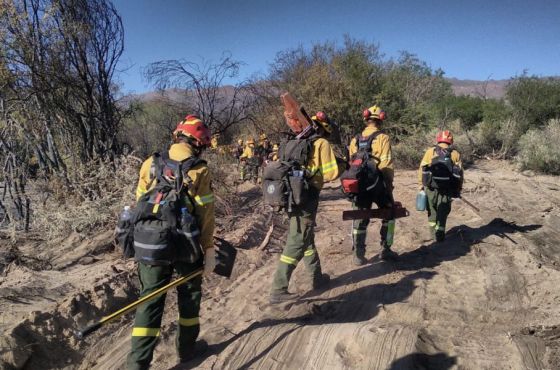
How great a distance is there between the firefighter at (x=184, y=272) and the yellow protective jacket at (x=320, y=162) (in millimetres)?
1519

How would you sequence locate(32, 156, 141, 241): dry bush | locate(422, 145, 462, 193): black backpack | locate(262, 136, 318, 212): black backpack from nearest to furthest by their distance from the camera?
locate(262, 136, 318, 212): black backpack
locate(422, 145, 462, 193): black backpack
locate(32, 156, 141, 241): dry bush

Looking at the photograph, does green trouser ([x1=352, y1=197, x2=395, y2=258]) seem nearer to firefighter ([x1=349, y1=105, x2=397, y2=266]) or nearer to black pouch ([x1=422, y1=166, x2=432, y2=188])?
firefighter ([x1=349, y1=105, x2=397, y2=266])

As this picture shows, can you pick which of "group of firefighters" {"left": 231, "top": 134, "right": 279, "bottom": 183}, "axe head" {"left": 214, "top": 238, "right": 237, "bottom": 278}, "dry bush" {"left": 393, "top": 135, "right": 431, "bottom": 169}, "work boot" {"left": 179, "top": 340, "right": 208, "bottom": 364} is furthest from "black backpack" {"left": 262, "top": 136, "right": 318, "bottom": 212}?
"dry bush" {"left": 393, "top": 135, "right": 431, "bottom": 169}

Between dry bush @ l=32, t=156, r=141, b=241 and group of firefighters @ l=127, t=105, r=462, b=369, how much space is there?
3.28 meters

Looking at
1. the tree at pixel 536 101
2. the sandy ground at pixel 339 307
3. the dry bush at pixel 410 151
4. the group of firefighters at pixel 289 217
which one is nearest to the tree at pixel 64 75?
the sandy ground at pixel 339 307

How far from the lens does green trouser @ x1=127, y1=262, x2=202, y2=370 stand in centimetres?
344

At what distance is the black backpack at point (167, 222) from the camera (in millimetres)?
3328

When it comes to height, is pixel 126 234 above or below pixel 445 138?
below

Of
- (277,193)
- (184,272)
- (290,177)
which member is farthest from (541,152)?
(184,272)

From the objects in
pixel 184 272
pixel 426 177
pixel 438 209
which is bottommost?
pixel 438 209

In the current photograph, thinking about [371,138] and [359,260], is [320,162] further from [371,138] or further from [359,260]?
[359,260]

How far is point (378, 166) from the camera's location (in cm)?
577

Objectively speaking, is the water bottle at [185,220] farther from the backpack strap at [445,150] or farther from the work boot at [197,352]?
the backpack strap at [445,150]

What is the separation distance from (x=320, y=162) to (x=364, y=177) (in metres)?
0.95
